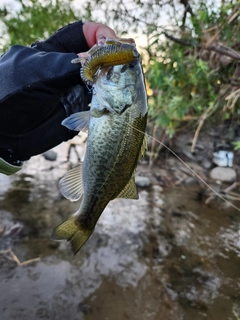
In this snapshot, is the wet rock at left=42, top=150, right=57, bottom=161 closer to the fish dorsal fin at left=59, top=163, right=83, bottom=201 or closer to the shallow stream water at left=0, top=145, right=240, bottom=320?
the shallow stream water at left=0, top=145, right=240, bottom=320

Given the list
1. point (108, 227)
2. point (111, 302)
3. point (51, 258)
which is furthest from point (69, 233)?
point (108, 227)

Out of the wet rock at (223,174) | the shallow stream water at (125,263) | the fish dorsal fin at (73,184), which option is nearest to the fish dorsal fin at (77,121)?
the fish dorsal fin at (73,184)

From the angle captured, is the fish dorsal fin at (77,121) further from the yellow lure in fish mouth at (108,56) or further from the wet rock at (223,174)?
the wet rock at (223,174)

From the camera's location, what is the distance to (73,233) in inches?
66.7

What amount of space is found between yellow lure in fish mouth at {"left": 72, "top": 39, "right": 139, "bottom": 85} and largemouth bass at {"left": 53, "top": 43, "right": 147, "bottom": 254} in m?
0.06

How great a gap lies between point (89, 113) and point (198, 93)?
478cm

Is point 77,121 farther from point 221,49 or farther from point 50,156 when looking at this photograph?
point 50,156

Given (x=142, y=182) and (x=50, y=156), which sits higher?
(x=50, y=156)

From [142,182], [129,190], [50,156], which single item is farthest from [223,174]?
[129,190]

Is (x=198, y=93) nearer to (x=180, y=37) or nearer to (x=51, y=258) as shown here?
(x=180, y=37)

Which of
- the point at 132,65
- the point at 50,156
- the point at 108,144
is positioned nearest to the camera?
the point at 132,65

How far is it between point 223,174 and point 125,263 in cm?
352

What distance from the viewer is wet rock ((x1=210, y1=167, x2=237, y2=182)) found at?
262 inches

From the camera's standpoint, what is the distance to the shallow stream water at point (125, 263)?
133 inches
